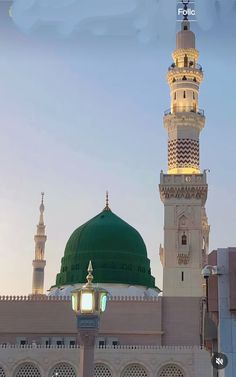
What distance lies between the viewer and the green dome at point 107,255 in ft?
130

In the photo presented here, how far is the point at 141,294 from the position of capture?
39000 mm

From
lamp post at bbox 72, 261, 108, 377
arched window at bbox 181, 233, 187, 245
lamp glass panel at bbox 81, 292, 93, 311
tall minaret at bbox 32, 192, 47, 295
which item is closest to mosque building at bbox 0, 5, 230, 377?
arched window at bbox 181, 233, 187, 245

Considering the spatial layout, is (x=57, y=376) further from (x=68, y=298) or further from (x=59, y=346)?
(x=68, y=298)

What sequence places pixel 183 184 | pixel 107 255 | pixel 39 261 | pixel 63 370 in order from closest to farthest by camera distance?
pixel 63 370 → pixel 183 184 → pixel 107 255 → pixel 39 261

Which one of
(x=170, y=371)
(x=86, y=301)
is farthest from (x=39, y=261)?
(x=86, y=301)

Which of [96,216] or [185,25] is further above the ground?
[185,25]

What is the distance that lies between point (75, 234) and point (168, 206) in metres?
6.75

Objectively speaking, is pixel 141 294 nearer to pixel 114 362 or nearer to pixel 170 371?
pixel 114 362

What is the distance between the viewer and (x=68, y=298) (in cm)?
3584

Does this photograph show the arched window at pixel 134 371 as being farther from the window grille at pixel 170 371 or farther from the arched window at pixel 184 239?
the arched window at pixel 184 239

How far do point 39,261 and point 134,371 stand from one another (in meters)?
15.1

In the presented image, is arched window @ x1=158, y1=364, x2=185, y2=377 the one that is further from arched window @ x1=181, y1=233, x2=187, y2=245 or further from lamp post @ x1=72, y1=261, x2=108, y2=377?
lamp post @ x1=72, y1=261, x2=108, y2=377

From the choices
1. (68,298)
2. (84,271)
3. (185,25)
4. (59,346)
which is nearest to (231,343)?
(59,346)

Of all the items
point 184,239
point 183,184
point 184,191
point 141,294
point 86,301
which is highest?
point 183,184
